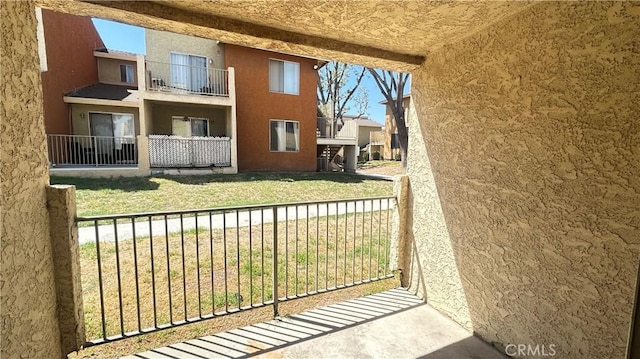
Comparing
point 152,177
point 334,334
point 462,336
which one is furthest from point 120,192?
point 462,336

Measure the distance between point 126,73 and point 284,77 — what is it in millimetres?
8240

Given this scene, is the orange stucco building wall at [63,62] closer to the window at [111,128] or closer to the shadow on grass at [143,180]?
the window at [111,128]

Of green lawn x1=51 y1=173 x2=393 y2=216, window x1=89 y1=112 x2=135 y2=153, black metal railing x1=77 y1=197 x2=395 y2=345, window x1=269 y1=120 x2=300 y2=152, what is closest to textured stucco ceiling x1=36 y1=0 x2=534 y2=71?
black metal railing x1=77 y1=197 x2=395 y2=345

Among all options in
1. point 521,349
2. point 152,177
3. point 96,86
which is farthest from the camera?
point 96,86

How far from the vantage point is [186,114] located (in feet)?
41.5

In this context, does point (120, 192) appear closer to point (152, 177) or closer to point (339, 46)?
point (152, 177)

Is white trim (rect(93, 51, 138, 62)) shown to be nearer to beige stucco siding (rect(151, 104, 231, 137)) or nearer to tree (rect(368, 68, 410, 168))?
beige stucco siding (rect(151, 104, 231, 137))

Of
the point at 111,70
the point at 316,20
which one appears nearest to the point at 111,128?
the point at 111,70

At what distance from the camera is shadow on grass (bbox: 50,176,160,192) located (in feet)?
27.1

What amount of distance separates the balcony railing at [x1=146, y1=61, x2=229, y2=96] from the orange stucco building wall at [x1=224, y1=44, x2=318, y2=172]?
28.2 inches

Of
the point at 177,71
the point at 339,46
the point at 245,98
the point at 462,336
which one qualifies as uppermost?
the point at 177,71

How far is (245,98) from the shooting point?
42.3 ft

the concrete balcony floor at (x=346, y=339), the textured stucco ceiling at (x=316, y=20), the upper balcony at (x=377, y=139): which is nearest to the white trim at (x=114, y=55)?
the textured stucco ceiling at (x=316, y=20)

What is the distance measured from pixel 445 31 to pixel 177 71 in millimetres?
12045
